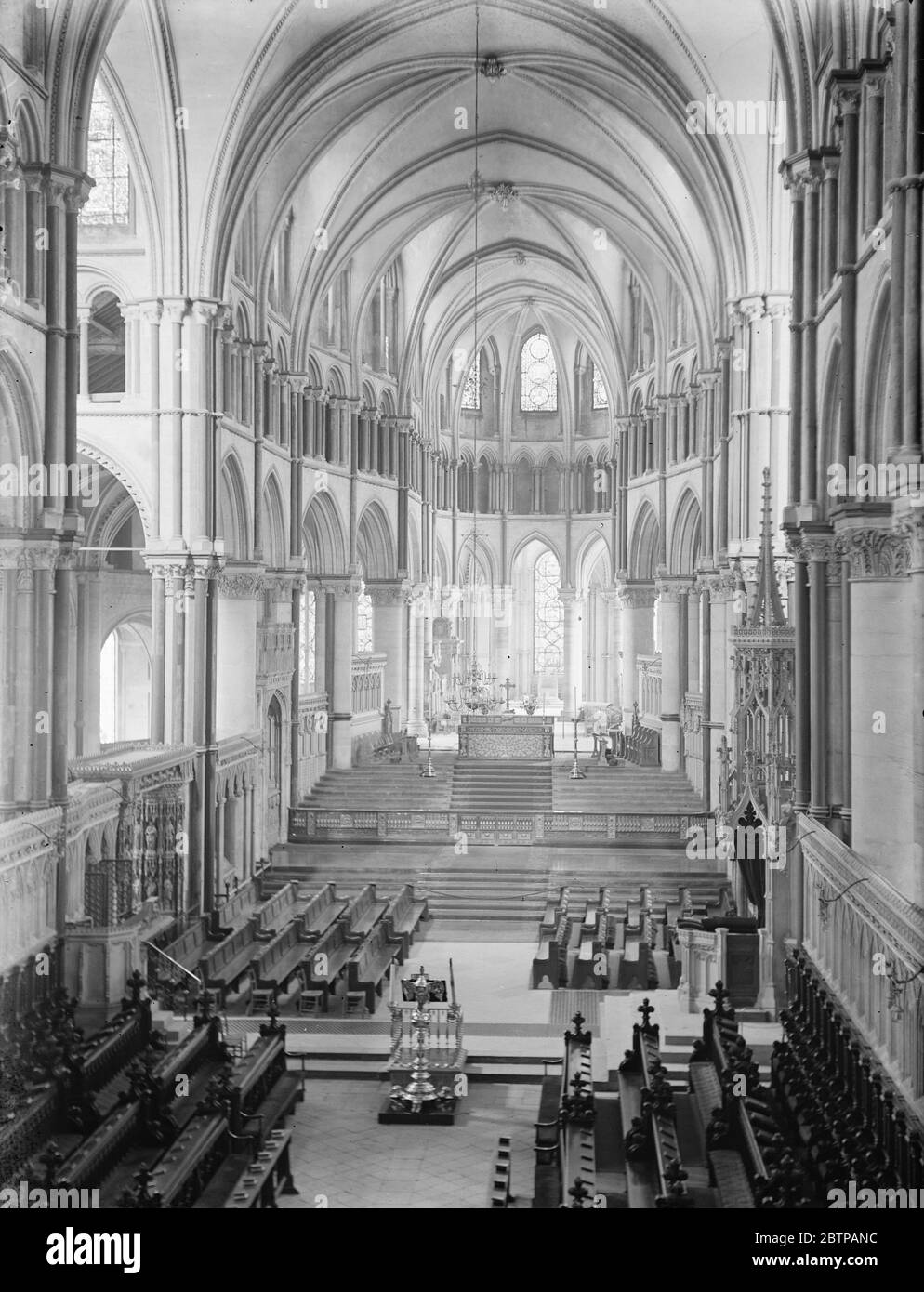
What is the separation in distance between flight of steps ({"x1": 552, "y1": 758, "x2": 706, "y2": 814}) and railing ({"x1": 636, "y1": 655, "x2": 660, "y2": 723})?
6.45m

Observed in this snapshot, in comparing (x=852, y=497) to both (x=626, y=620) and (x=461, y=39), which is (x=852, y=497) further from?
(x=626, y=620)

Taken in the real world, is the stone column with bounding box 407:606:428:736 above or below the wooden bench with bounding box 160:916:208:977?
above

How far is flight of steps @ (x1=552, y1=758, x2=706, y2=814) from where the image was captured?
32219 mm

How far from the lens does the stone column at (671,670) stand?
37.3 m

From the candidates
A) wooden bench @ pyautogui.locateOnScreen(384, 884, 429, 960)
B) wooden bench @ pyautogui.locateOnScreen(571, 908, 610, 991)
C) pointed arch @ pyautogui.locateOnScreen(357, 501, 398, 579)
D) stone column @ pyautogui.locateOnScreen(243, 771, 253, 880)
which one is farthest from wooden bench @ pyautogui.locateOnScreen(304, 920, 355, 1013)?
pointed arch @ pyautogui.locateOnScreen(357, 501, 398, 579)

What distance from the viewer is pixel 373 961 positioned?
21469mm

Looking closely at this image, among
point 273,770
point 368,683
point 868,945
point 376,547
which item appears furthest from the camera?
point 376,547

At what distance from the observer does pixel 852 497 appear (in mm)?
14812

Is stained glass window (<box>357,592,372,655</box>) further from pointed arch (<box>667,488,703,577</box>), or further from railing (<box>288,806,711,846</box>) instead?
railing (<box>288,806,711,846</box>)

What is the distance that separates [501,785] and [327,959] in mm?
13263

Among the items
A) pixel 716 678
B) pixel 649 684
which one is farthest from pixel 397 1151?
pixel 649 684

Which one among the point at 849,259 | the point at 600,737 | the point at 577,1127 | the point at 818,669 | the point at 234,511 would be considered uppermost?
the point at 849,259

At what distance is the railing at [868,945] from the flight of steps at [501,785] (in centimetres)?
1571

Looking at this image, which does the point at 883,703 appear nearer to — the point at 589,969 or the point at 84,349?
the point at 589,969
